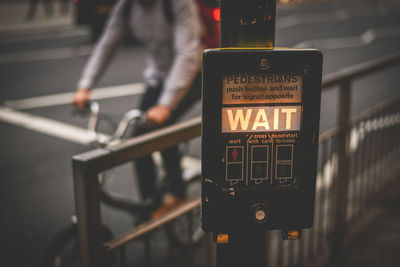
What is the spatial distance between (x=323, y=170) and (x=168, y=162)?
1.15 meters

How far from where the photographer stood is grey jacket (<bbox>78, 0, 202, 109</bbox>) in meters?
3.29

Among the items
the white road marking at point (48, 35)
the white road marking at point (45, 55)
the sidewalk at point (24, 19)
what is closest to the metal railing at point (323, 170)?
the white road marking at point (45, 55)

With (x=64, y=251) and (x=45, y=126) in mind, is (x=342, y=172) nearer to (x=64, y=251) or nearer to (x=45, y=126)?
(x=64, y=251)

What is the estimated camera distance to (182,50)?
3297 mm

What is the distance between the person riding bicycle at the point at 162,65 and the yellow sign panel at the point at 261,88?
1.87 meters

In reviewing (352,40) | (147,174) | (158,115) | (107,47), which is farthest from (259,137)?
(352,40)

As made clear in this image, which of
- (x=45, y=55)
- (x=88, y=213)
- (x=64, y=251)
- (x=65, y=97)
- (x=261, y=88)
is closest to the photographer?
(x=261, y=88)

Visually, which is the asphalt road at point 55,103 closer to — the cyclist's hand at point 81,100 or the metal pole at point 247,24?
the cyclist's hand at point 81,100

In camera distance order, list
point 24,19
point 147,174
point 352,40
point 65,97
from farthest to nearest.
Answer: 1. point 24,19
2. point 352,40
3. point 65,97
4. point 147,174

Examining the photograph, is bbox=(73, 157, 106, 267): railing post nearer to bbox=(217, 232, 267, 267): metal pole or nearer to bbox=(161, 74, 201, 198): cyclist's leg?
bbox=(217, 232, 267, 267): metal pole

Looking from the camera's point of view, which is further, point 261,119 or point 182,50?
point 182,50

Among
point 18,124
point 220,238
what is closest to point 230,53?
point 220,238

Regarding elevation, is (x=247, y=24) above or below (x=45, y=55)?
above

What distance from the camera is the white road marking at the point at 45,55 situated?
39.0 feet
